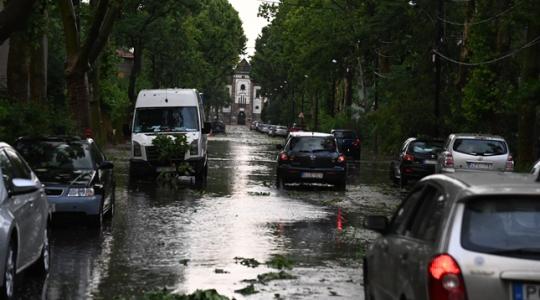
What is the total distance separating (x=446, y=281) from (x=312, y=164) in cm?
2106

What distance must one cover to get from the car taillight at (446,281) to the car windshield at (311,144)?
21348 millimetres

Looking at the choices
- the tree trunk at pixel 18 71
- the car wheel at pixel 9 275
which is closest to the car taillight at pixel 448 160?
the tree trunk at pixel 18 71

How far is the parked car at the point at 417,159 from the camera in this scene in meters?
28.9

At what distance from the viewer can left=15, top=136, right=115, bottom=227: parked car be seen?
1538 cm

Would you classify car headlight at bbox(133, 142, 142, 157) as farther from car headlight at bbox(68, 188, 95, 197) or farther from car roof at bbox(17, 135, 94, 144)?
car headlight at bbox(68, 188, 95, 197)

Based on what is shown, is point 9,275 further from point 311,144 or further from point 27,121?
point 311,144

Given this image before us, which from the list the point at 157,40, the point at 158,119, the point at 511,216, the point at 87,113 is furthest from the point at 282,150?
the point at 157,40

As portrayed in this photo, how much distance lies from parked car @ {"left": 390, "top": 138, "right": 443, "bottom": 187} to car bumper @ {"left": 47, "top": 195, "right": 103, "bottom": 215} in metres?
Result: 15.1

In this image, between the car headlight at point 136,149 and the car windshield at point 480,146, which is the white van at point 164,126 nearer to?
the car headlight at point 136,149

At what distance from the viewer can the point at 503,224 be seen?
5945 millimetres

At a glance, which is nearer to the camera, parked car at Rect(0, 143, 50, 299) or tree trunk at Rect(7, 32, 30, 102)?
parked car at Rect(0, 143, 50, 299)

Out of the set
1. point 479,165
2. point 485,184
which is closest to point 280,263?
point 485,184

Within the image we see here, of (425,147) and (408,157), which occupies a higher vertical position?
(425,147)

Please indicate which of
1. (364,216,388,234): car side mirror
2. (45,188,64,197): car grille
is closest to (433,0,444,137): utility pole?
(45,188,64,197): car grille
